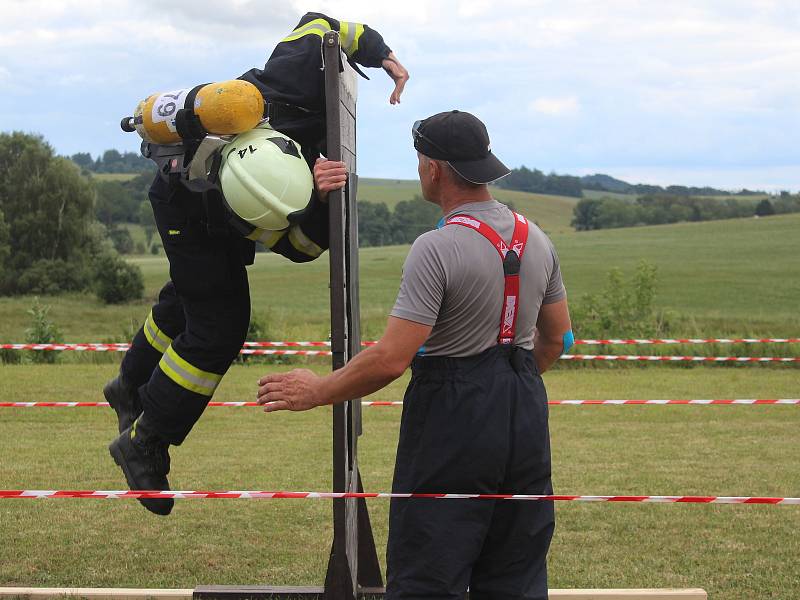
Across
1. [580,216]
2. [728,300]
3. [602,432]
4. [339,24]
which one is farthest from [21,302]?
[339,24]

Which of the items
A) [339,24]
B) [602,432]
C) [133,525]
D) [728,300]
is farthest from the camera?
[728,300]

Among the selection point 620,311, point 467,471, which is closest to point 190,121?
point 467,471

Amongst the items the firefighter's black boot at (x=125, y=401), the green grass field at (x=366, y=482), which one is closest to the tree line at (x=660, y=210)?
the green grass field at (x=366, y=482)

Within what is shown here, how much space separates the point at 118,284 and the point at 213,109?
53.6m

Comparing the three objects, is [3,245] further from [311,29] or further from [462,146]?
[462,146]

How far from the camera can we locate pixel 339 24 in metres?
4.86

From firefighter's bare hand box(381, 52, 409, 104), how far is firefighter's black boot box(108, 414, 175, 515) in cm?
183

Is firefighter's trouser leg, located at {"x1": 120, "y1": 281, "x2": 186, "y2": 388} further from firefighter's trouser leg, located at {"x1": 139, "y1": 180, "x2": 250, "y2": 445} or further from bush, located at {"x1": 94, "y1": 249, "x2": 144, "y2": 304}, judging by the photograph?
bush, located at {"x1": 94, "y1": 249, "x2": 144, "y2": 304}

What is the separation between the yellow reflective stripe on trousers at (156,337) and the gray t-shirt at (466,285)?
178cm

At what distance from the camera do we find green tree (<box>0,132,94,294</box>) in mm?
61406

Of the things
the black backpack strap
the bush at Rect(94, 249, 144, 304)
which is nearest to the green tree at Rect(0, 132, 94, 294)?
the bush at Rect(94, 249, 144, 304)

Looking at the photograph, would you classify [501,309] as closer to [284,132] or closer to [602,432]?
[284,132]

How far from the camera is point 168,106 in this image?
4379 mm

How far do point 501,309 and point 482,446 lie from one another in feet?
1.56
